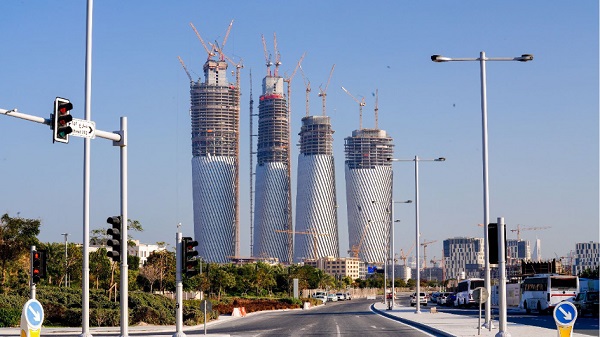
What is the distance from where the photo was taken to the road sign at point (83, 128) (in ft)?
88.4

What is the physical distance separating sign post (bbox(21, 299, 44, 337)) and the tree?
5031cm

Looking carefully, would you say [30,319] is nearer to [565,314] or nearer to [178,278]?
[565,314]

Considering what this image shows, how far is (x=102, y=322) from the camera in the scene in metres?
55.2

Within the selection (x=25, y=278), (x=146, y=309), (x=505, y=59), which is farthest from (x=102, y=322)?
(x=25, y=278)

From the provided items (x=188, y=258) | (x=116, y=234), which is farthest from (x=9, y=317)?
(x=116, y=234)

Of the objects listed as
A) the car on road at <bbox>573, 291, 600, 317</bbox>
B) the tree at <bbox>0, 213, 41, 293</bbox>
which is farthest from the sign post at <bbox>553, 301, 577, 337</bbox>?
the tree at <bbox>0, 213, 41, 293</bbox>

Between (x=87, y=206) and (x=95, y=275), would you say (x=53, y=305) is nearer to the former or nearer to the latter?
(x=87, y=206)

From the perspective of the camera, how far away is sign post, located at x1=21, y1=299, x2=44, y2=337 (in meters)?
22.0

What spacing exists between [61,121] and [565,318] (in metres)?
13.8

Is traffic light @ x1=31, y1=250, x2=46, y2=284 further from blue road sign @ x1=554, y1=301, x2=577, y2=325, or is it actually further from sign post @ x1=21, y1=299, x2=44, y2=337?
blue road sign @ x1=554, y1=301, x2=577, y2=325

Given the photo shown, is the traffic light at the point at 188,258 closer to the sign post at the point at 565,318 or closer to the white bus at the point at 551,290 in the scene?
the sign post at the point at 565,318

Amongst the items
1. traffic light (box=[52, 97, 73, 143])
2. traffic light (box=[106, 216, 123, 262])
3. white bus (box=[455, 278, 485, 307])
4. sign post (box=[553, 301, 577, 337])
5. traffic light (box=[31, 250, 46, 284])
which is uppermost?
traffic light (box=[52, 97, 73, 143])

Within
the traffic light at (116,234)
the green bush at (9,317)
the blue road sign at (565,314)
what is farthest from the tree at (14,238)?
the blue road sign at (565,314)

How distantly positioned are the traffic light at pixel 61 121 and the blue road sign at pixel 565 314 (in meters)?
13.3
